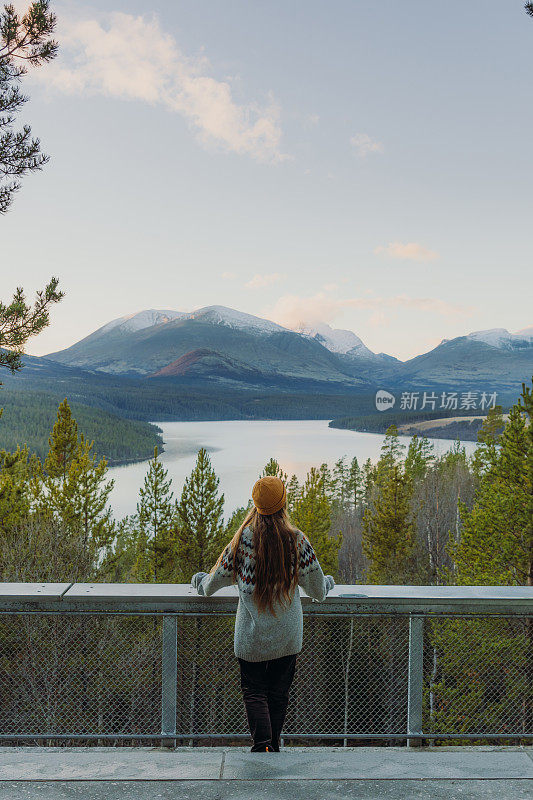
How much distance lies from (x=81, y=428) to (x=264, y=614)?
137 meters

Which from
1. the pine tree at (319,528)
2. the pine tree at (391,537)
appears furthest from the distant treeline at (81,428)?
the pine tree at (391,537)

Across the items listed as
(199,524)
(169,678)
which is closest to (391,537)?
(199,524)

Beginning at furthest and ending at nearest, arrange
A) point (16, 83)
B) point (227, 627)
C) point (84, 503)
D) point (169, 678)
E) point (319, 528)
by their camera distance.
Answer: point (319, 528), point (84, 503), point (16, 83), point (227, 627), point (169, 678)

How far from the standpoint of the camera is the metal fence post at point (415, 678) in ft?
12.5

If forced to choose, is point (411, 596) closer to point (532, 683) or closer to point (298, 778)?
point (298, 778)

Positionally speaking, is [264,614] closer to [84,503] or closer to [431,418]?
[84,503]

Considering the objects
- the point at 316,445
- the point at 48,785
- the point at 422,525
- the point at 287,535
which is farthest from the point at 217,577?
the point at 316,445

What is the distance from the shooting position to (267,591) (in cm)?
300

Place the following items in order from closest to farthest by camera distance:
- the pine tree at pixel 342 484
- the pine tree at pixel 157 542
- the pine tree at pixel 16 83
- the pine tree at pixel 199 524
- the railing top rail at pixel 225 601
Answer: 1. the railing top rail at pixel 225 601
2. the pine tree at pixel 16 83
3. the pine tree at pixel 199 524
4. the pine tree at pixel 157 542
5. the pine tree at pixel 342 484

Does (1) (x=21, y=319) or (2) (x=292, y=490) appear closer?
(1) (x=21, y=319)

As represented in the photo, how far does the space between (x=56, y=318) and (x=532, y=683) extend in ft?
22.3

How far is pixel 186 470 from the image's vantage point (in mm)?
120312

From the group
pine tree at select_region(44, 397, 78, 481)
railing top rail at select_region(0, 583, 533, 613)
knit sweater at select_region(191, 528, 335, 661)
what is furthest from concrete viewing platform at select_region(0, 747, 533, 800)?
pine tree at select_region(44, 397, 78, 481)

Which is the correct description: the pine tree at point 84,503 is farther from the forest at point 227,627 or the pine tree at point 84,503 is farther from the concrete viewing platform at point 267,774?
the concrete viewing platform at point 267,774
